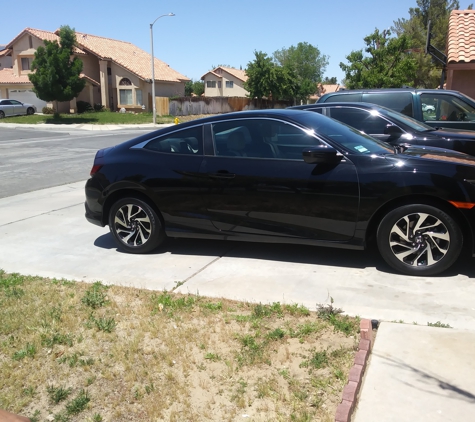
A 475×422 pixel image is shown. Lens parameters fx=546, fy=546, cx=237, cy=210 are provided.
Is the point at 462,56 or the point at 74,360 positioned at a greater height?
the point at 462,56

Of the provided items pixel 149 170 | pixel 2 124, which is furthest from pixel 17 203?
pixel 2 124

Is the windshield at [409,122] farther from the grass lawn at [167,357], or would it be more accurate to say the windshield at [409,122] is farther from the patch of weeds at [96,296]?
the patch of weeds at [96,296]

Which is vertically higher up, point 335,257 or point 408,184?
point 408,184

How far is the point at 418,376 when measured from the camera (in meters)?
3.56

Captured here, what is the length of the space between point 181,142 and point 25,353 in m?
3.04

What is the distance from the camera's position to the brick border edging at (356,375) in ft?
10.3

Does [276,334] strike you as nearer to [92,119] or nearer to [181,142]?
[181,142]

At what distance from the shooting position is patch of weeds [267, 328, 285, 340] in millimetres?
4106

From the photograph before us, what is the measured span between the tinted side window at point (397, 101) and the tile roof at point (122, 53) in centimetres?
4331

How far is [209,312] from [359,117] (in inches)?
189

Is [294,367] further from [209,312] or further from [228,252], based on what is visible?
[228,252]

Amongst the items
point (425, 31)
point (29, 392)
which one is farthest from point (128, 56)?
point (29, 392)

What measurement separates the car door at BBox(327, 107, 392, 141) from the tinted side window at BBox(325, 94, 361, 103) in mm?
1457

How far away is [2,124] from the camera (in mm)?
40500
